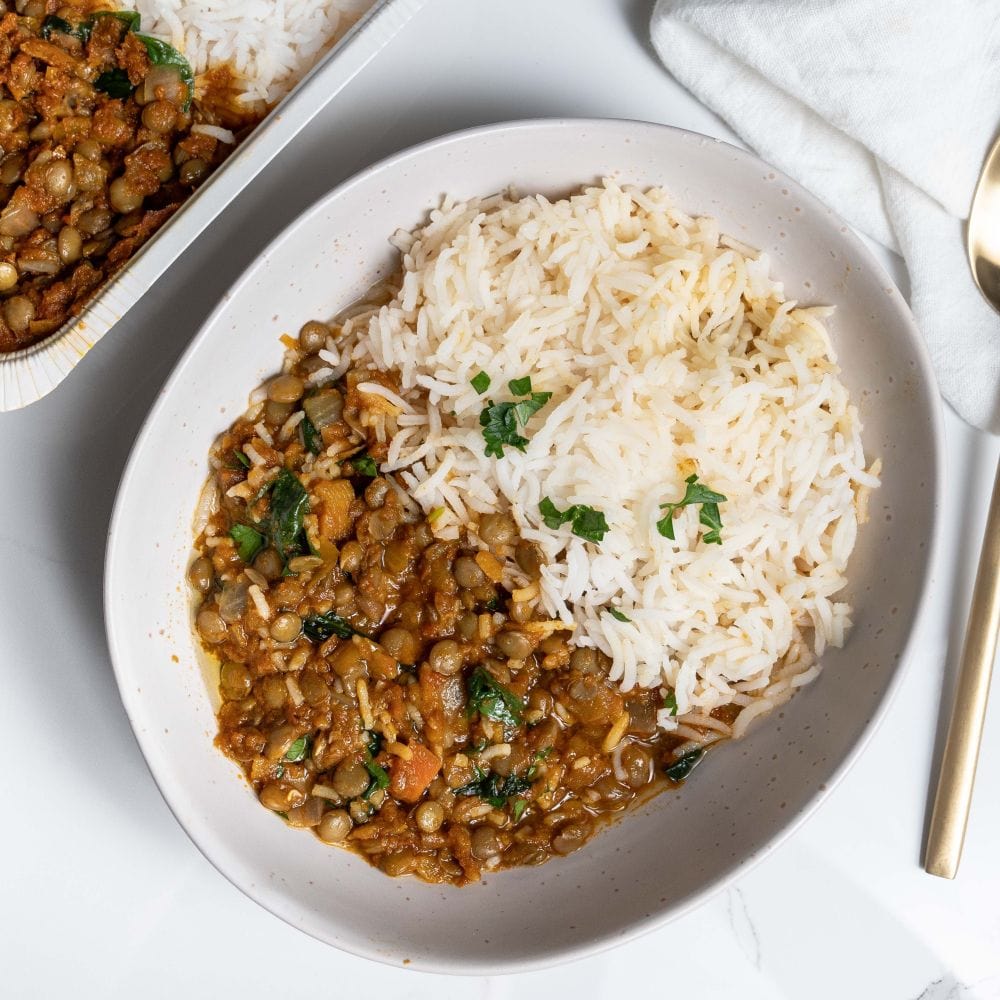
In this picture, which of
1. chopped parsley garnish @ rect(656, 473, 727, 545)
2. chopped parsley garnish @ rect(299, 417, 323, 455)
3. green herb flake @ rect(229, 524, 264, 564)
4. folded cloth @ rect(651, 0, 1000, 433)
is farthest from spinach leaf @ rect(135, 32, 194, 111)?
chopped parsley garnish @ rect(656, 473, 727, 545)

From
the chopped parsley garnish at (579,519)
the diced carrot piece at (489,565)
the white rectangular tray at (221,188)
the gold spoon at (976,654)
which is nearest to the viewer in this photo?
the white rectangular tray at (221,188)

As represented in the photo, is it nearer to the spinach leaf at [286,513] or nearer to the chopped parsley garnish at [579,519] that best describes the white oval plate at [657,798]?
the spinach leaf at [286,513]

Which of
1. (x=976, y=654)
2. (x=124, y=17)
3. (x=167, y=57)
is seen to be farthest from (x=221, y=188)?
(x=976, y=654)

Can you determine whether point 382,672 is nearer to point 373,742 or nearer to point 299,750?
point 373,742

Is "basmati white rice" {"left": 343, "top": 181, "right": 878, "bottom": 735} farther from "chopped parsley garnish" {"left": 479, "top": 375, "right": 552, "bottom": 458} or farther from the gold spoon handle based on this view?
the gold spoon handle

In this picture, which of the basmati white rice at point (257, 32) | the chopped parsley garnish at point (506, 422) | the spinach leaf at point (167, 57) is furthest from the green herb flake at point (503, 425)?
the spinach leaf at point (167, 57)
